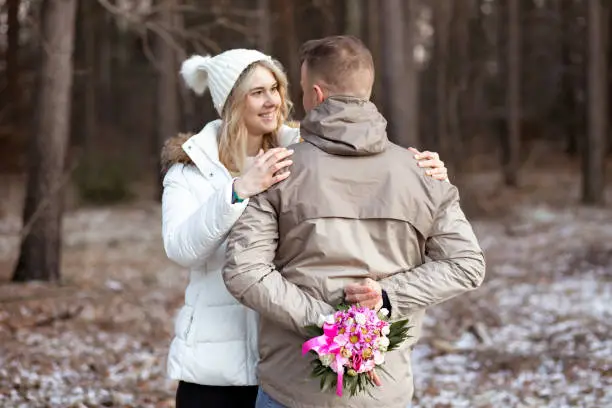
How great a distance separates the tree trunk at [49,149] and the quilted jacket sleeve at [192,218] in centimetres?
710

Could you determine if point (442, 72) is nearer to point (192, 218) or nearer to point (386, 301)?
point (192, 218)

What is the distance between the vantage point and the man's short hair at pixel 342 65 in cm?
290

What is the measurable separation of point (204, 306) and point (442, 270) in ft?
3.05

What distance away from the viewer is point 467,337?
28.1 ft

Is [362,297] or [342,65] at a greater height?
[342,65]

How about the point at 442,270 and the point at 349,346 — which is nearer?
the point at 349,346

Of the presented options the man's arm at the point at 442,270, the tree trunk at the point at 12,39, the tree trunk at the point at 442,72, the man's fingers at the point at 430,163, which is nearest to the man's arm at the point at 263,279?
the man's arm at the point at 442,270

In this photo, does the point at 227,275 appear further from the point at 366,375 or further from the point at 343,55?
the point at 343,55

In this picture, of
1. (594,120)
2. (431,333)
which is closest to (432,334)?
(431,333)

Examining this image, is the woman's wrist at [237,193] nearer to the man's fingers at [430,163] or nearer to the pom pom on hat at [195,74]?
the man's fingers at [430,163]

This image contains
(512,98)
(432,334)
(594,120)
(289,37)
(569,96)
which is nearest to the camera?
(432,334)

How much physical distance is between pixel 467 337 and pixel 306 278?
5973 mm

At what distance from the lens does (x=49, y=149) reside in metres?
10.3

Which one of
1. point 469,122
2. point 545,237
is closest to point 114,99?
point 469,122
